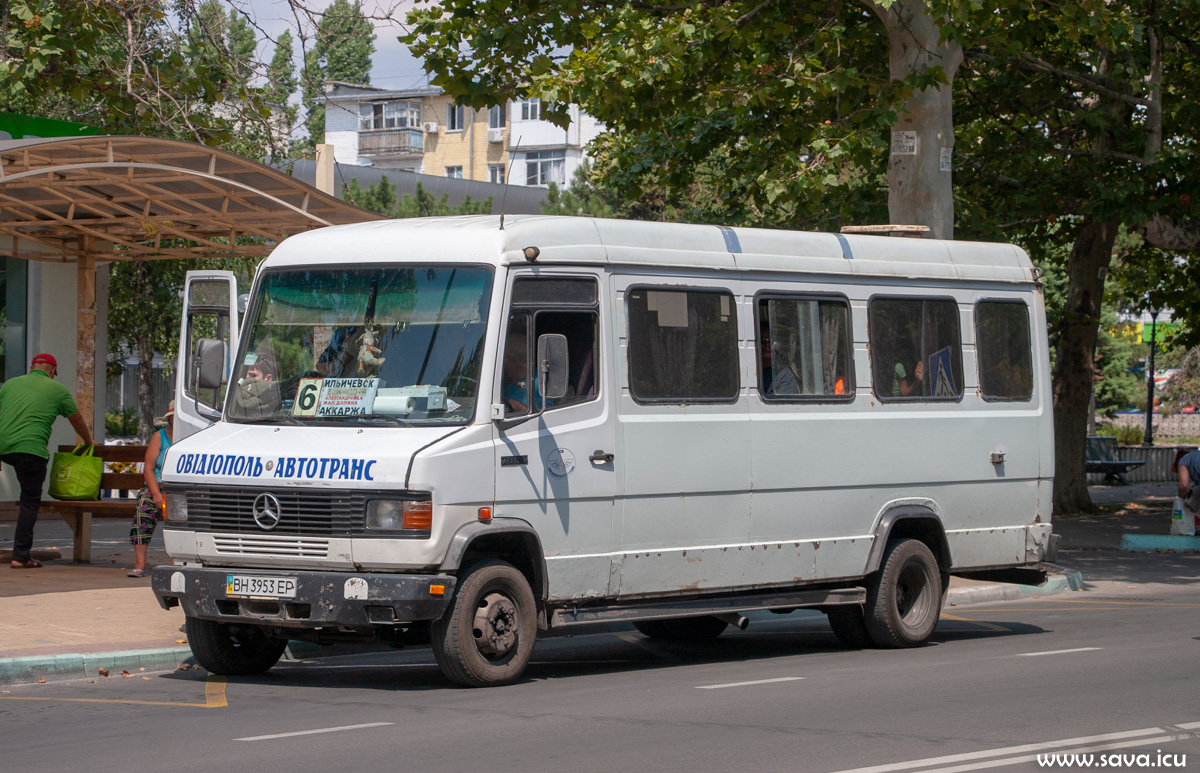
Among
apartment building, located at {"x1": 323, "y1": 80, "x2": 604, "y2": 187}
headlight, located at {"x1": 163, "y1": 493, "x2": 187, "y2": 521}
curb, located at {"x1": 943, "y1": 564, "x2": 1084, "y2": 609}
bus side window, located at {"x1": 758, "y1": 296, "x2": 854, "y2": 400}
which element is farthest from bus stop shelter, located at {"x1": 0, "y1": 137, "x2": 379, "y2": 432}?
apartment building, located at {"x1": 323, "y1": 80, "x2": 604, "y2": 187}

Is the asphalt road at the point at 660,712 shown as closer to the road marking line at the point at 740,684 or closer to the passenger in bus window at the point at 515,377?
the road marking line at the point at 740,684

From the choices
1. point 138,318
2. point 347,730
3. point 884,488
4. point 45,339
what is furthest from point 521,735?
point 138,318

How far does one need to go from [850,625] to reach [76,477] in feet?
24.9

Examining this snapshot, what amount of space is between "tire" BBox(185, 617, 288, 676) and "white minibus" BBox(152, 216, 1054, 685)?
0.07ft

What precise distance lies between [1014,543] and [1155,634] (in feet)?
4.23

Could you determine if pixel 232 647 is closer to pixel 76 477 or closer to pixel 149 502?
pixel 149 502

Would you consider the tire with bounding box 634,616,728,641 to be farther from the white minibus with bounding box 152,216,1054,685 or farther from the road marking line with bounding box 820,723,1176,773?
the road marking line with bounding box 820,723,1176,773

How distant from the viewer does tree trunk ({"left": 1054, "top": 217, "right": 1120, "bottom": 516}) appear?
2439 cm

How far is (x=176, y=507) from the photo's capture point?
9.27m

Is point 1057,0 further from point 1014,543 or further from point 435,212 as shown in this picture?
point 435,212

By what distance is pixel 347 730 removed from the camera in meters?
7.63

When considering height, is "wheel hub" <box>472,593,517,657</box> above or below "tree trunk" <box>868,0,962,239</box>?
below

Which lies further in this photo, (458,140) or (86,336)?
(458,140)

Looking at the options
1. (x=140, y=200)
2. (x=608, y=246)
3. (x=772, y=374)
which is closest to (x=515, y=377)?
(x=608, y=246)
